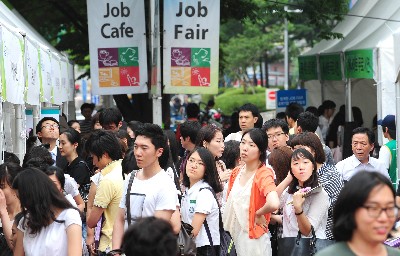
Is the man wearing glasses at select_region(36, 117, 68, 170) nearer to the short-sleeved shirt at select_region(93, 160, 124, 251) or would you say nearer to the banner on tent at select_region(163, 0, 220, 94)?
the short-sleeved shirt at select_region(93, 160, 124, 251)

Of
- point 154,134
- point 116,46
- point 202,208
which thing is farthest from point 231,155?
point 116,46

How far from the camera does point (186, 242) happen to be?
22.3 feet

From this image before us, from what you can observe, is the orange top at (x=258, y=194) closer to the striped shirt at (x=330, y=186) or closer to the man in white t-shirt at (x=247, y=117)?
the striped shirt at (x=330, y=186)

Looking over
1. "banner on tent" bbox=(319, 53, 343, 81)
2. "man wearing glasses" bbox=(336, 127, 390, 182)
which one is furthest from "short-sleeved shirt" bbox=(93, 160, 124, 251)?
"banner on tent" bbox=(319, 53, 343, 81)

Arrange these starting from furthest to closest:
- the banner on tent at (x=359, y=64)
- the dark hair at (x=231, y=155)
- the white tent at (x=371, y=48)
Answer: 1. the banner on tent at (x=359, y=64)
2. the white tent at (x=371, y=48)
3. the dark hair at (x=231, y=155)

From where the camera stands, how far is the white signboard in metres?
11.1

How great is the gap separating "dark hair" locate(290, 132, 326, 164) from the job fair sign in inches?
309

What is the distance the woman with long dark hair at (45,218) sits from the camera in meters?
5.82

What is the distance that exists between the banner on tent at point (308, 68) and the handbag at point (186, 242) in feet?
47.5

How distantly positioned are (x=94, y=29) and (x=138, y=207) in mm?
10026

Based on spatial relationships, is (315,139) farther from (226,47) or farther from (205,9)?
(226,47)

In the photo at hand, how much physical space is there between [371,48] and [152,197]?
966cm

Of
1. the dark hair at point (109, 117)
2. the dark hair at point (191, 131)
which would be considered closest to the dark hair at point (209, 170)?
the dark hair at point (191, 131)

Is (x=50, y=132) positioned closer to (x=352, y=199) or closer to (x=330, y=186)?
(x=330, y=186)
